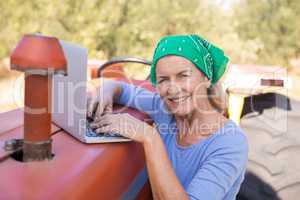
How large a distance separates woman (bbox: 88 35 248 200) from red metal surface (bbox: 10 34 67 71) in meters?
0.43

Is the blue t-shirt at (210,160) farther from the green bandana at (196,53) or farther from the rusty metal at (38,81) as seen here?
the rusty metal at (38,81)

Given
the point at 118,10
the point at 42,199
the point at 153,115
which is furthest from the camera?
the point at 118,10

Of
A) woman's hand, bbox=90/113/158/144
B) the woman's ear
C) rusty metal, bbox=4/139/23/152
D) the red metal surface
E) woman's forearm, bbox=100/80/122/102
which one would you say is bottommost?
rusty metal, bbox=4/139/23/152

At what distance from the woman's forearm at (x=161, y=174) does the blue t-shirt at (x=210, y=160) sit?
0.06 meters

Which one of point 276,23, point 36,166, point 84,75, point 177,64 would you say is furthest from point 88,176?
point 276,23

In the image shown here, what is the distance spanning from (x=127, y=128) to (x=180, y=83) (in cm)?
26

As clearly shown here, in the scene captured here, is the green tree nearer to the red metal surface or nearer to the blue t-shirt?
the blue t-shirt

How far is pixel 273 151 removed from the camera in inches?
84.0

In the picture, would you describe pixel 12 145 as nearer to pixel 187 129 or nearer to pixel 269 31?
pixel 187 129

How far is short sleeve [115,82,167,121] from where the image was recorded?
68.0 inches

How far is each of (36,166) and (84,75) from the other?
0.30 m

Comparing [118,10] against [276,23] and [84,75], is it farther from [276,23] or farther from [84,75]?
[84,75]

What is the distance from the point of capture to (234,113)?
2318 mm

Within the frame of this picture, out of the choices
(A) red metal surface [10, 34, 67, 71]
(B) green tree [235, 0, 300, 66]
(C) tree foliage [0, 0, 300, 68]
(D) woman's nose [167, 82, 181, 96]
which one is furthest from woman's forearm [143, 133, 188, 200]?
(B) green tree [235, 0, 300, 66]
